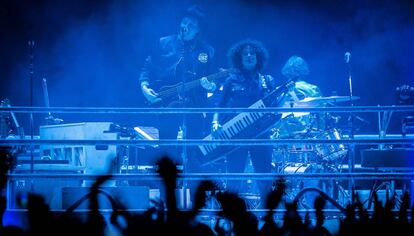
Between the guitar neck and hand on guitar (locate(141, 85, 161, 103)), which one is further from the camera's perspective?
hand on guitar (locate(141, 85, 161, 103))

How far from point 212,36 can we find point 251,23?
2.62 ft

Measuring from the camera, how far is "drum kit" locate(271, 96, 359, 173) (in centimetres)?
Result: 767

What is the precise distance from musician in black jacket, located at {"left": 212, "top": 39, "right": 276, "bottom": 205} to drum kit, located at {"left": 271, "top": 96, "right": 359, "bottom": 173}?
105 centimetres

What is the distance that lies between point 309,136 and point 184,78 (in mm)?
2259

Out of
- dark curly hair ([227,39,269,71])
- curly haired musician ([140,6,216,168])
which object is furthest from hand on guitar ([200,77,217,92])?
dark curly hair ([227,39,269,71])

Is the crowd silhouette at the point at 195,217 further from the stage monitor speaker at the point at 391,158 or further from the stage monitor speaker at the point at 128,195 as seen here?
the stage monitor speaker at the point at 391,158

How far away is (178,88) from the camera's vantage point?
6.81 m

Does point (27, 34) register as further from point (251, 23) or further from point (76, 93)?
point (251, 23)

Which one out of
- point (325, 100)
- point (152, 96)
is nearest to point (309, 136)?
point (325, 100)

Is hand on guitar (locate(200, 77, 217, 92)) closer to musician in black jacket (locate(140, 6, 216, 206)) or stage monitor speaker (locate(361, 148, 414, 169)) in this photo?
musician in black jacket (locate(140, 6, 216, 206))

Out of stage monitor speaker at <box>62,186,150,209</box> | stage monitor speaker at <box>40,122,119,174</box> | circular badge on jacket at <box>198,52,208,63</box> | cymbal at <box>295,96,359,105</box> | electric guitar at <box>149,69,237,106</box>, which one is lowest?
stage monitor speaker at <box>62,186,150,209</box>

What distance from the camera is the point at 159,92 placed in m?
6.94

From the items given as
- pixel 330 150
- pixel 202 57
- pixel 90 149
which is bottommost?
pixel 330 150

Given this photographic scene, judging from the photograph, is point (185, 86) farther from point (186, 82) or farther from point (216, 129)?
point (216, 129)
